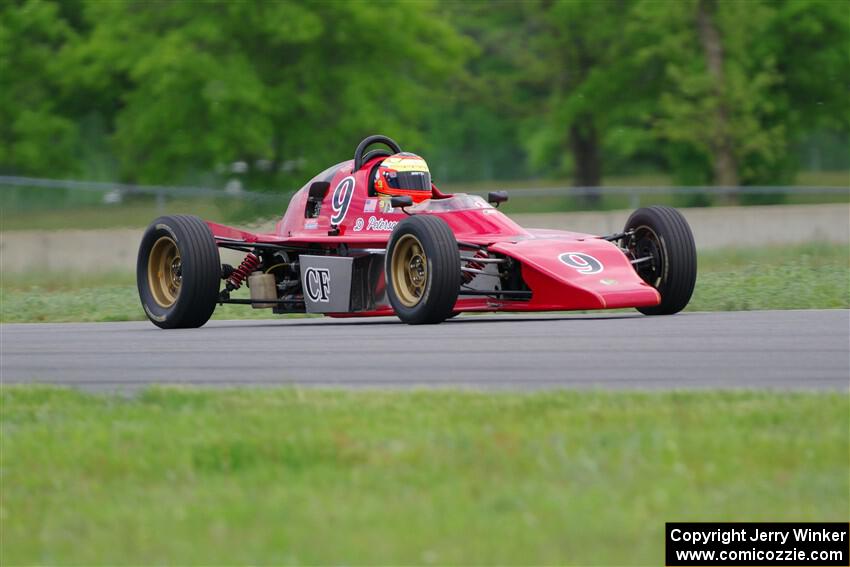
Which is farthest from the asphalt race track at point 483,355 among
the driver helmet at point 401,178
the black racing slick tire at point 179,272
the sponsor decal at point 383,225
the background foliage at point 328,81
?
the background foliage at point 328,81

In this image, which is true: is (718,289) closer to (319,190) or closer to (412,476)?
(319,190)

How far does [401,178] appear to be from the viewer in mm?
13625

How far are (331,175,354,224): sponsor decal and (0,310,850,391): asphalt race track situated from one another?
1574 mm

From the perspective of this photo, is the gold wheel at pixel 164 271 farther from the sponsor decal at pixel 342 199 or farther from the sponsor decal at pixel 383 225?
the sponsor decal at pixel 383 225

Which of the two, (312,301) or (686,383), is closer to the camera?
(686,383)

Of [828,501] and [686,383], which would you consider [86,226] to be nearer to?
[686,383]

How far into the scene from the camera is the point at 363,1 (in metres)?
31.2

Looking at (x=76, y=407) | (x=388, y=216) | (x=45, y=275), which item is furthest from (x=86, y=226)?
(x=76, y=407)

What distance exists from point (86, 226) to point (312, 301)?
9888 mm

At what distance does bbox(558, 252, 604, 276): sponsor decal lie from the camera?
1142cm

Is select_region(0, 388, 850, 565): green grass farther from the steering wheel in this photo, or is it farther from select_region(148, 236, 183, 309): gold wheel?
the steering wheel

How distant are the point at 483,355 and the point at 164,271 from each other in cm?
580

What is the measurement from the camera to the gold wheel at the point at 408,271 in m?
12.1

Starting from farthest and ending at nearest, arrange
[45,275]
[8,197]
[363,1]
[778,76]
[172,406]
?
[778,76]
[363,1]
[8,197]
[45,275]
[172,406]
